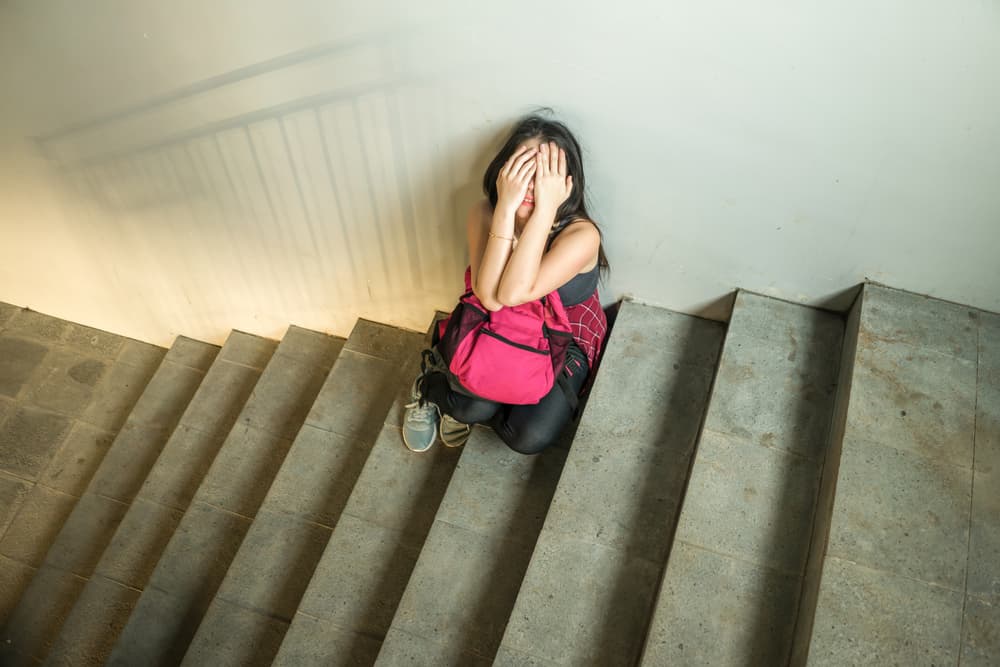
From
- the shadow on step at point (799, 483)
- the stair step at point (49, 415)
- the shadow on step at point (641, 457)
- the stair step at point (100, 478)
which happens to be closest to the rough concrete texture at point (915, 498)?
the shadow on step at point (799, 483)

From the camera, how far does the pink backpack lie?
2.14 meters

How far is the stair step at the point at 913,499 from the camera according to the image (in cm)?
174

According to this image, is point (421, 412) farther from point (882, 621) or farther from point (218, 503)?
point (882, 621)

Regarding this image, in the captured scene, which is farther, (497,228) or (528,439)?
(528,439)

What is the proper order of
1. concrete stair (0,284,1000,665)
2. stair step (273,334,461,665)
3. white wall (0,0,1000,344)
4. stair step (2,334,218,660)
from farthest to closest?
stair step (2,334,218,660) < stair step (273,334,461,665) < concrete stair (0,284,1000,665) < white wall (0,0,1000,344)

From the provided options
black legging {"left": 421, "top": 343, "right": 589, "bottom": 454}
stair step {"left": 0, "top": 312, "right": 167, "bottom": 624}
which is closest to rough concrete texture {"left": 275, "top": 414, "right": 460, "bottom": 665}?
black legging {"left": 421, "top": 343, "right": 589, "bottom": 454}

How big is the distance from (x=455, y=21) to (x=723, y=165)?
822 mm

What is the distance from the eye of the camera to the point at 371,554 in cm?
244

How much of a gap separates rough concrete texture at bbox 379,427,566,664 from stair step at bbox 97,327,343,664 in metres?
1.00

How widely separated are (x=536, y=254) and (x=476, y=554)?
98cm

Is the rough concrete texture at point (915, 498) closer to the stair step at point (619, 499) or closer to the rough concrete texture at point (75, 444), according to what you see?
the stair step at point (619, 499)

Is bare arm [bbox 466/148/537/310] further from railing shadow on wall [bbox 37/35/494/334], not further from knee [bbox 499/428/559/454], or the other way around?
knee [bbox 499/428/559/454]

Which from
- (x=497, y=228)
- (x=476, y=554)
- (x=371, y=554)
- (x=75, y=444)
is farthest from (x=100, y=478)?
(x=497, y=228)

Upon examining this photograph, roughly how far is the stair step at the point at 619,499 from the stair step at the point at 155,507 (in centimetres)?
178
